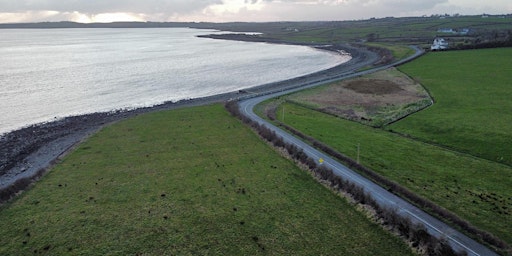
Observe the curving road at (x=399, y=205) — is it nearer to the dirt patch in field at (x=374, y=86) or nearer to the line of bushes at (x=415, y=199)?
the line of bushes at (x=415, y=199)

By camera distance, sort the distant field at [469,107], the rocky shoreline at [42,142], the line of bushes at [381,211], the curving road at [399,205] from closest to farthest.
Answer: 1. the line of bushes at [381,211]
2. the curving road at [399,205]
3. the rocky shoreline at [42,142]
4. the distant field at [469,107]

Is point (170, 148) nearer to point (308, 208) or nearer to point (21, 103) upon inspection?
point (308, 208)

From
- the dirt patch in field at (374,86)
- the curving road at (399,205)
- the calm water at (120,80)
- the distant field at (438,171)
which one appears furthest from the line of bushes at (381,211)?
the calm water at (120,80)

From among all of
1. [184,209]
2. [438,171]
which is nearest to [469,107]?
[438,171]

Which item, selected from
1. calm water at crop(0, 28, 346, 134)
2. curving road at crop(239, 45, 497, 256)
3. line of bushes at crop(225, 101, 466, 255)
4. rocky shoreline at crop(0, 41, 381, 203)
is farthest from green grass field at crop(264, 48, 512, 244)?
calm water at crop(0, 28, 346, 134)

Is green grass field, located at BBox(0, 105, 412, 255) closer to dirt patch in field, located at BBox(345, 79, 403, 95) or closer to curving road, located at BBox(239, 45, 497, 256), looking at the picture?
curving road, located at BBox(239, 45, 497, 256)

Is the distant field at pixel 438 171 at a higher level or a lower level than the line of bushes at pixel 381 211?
lower

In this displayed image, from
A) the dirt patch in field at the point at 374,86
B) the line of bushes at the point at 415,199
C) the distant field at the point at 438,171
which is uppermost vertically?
the dirt patch in field at the point at 374,86
